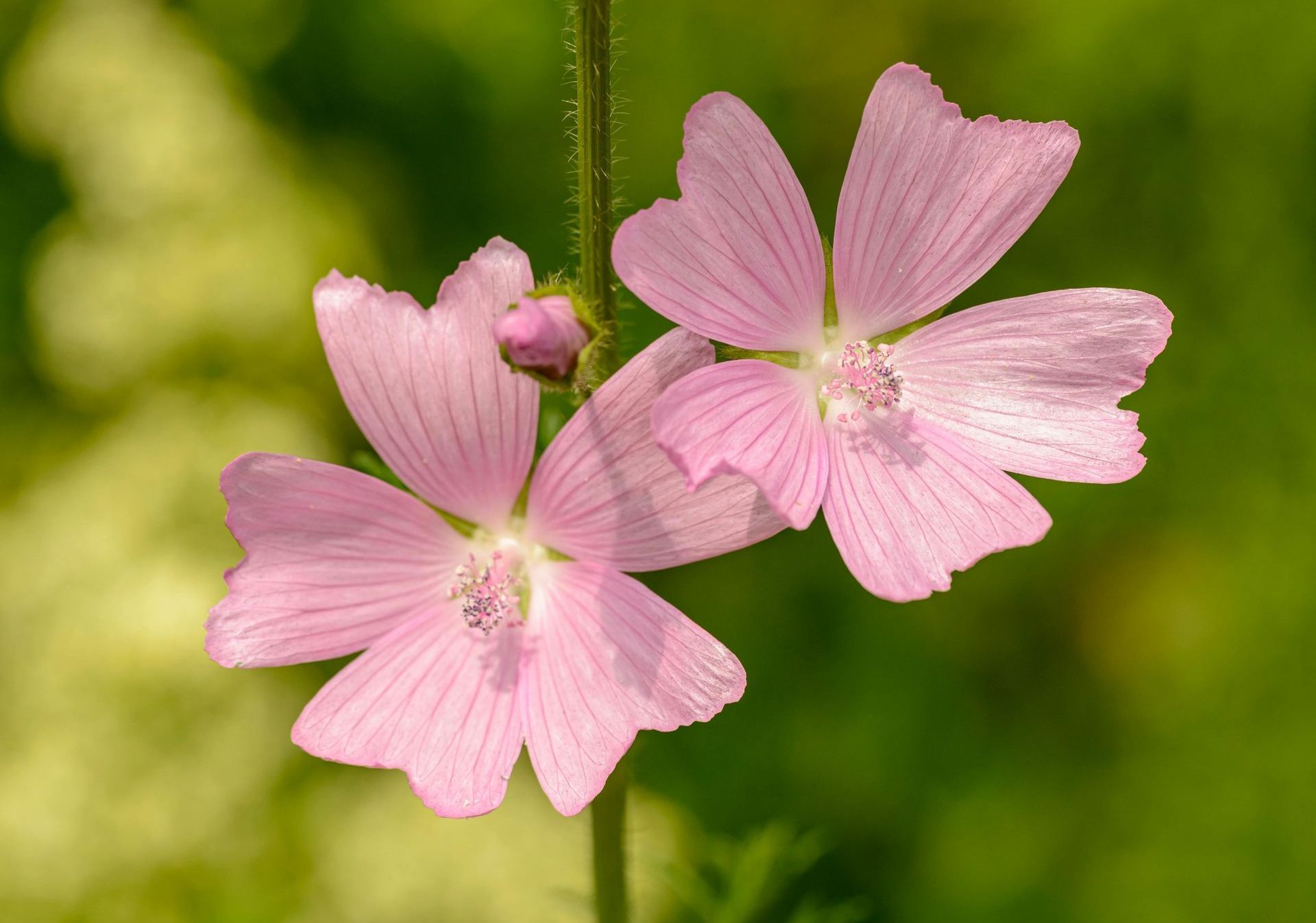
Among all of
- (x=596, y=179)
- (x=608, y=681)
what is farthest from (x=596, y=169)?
(x=608, y=681)

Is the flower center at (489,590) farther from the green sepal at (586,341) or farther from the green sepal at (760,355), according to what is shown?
the green sepal at (760,355)

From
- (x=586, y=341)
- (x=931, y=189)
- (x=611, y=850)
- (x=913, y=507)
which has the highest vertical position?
(x=931, y=189)

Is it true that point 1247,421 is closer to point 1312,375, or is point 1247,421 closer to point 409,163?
point 1312,375

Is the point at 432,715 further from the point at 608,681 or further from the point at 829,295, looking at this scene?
the point at 829,295

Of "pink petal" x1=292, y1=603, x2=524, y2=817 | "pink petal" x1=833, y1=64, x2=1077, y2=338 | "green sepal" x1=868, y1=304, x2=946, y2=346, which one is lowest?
"pink petal" x1=292, y1=603, x2=524, y2=817

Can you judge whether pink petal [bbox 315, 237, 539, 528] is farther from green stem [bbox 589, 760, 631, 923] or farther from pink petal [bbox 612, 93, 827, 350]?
green stem [bbox 589, 760, 631, 923]

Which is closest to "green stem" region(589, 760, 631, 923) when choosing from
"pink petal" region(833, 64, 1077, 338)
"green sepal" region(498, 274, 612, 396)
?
"green sepal" region(498, 274, 612, 396)
